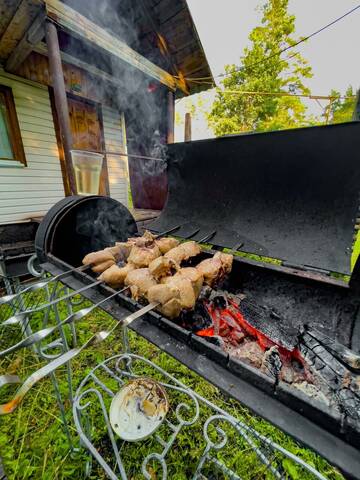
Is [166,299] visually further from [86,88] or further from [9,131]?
[86,88]

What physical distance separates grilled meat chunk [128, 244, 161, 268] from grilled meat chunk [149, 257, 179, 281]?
0.18m

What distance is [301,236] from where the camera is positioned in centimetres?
209

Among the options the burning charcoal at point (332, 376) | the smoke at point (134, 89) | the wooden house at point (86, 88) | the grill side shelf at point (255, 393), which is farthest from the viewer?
the smoke at point (134, 89)

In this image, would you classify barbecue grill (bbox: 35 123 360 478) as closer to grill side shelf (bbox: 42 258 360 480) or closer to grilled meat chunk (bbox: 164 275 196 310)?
grill side shelf (bbox: 42 258 360 480)

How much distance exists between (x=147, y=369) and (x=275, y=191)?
260 cm

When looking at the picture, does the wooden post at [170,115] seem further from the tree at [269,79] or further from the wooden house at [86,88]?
the tree at [269,79]

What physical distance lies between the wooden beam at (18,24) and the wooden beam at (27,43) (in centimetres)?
5

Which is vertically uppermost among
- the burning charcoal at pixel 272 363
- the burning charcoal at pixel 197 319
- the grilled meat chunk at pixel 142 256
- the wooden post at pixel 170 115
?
the wooden post at pixel 170 115

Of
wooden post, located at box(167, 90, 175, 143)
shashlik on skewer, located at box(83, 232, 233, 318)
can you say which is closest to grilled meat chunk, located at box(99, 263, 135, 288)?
shashlik on skewer, located at box(83, 232, 233, 318)

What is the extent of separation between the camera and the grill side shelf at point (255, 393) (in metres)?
0.76

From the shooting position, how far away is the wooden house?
353 cm

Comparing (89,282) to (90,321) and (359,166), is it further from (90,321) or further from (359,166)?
(359,166)

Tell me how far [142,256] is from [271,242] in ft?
4.54

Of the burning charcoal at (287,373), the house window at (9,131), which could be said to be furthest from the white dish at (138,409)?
the house window at (9,131)
